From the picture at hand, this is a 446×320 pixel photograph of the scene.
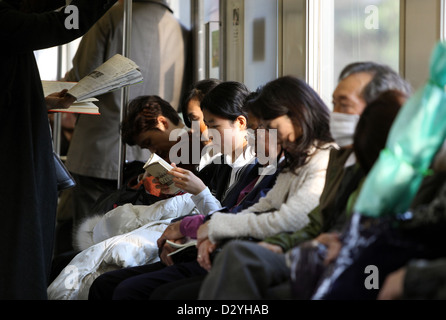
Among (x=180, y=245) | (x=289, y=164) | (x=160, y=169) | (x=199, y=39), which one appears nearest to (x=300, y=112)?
(x=289, y=164)

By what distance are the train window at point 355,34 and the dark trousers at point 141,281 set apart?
118cm

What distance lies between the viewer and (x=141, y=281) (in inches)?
89.7

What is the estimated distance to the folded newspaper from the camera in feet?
9.69

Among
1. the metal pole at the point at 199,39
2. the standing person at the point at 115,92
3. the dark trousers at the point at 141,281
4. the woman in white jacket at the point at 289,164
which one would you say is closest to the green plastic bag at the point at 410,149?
the woman in white jacket at the point at 289,164

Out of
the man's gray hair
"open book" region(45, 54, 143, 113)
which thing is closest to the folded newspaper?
"open book" region(45, 54, 143, 113)

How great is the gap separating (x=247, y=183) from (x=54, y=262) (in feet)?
3.42

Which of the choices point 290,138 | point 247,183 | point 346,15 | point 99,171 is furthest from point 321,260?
point 99,171

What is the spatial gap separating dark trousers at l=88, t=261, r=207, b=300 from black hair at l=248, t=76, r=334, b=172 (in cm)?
53

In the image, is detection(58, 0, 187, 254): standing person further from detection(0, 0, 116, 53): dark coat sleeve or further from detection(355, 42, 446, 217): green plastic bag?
detection(355, 42, 446, 217): green plastic bag

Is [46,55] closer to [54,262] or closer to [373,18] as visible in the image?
[54,262]

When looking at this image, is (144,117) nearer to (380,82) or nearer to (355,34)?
(355,34)

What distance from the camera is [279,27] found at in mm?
3711

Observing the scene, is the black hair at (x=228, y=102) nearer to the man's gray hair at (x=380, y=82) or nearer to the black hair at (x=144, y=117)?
the black hair at (x=144, y=117)

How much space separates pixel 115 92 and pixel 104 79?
1.45 metres
